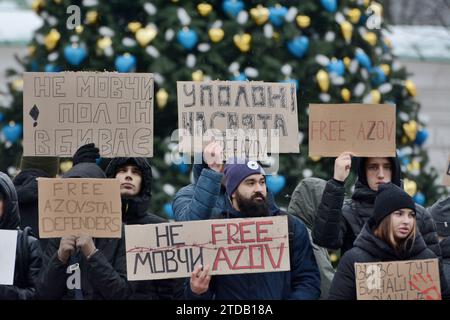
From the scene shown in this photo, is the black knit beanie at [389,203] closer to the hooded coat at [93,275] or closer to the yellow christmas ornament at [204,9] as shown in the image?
the hooded coat at [93,275]

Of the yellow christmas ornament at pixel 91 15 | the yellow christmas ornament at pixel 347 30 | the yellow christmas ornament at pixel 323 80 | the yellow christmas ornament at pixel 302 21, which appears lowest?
the yellow christmas ornament at pixel 323 80

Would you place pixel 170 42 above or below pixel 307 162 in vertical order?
above

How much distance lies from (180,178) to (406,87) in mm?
2034

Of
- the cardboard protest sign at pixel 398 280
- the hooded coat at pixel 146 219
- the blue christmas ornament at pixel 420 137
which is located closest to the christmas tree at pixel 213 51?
the blue christmas ornament at pixel 420 137

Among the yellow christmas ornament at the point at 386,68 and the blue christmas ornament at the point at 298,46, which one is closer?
the blue christmas ornament at the point at 298,46

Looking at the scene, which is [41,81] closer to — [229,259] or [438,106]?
[229,259]

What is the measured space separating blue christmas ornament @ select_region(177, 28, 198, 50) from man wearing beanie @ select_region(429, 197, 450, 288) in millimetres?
3079

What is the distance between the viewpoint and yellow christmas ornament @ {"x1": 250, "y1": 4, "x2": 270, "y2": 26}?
37.1 feet

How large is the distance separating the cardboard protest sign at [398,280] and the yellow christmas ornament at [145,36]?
160 inches

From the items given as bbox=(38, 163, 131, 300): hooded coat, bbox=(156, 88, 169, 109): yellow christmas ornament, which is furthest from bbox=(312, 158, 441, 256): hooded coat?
bbox=(156, 88, 169, 109): yellow christmas ornament

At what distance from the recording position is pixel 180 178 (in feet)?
36.1

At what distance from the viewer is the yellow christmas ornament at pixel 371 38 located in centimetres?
1162

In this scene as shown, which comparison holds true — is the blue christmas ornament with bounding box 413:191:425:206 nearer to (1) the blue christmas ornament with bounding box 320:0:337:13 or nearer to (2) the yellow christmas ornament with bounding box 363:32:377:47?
(2) the yellow christmas ornament with bounding box 363:32:377:47
